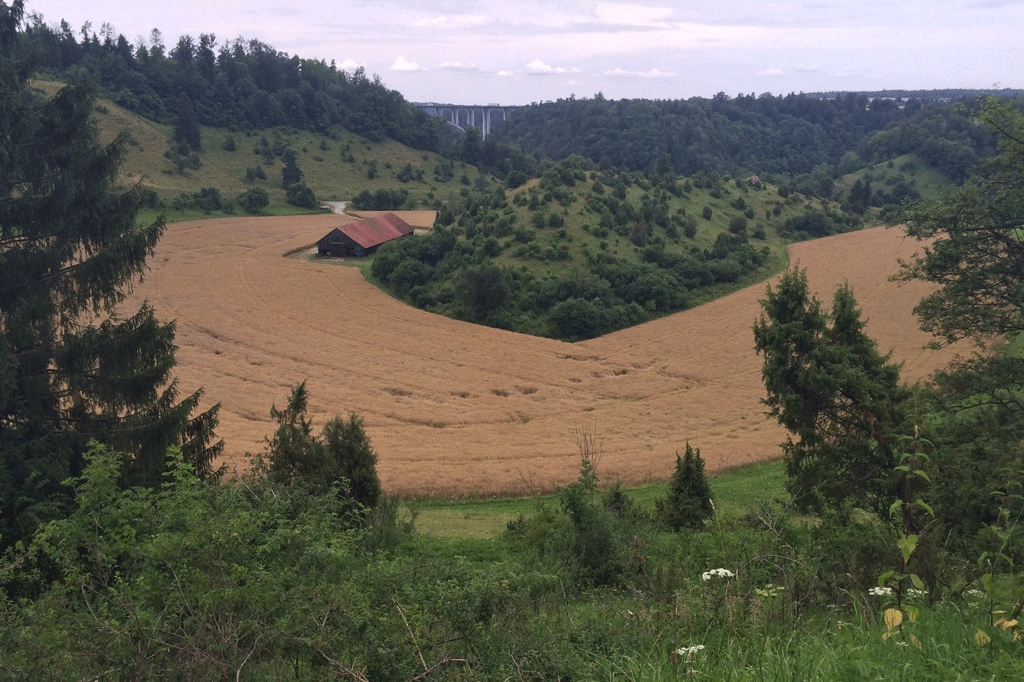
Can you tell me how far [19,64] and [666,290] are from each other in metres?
40.1

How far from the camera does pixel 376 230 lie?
2677 inches

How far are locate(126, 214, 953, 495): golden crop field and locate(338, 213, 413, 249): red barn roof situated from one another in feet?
22.1

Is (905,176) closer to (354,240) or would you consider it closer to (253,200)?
(354,240)

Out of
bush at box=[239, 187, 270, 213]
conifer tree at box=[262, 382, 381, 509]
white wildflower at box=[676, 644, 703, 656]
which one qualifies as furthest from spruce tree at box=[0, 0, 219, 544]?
bush at box=[239, 187, 270, 213]

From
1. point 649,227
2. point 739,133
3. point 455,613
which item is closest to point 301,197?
point 649,227

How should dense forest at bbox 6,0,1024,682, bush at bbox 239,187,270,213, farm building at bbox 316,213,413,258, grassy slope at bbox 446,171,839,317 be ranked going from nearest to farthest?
1. dense forest at bbox 6,0,1024,682
2. grassy slope at bbox 446,171,839,317
3. farm building at bbox 316,213,413,258
4. bush at bbox 239,187,270,213

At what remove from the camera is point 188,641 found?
5.48m

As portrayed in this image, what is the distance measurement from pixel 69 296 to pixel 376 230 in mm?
53286

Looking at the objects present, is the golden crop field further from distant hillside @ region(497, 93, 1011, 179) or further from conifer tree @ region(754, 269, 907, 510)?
distant hillside @ region(497, 93, 1011, 179)

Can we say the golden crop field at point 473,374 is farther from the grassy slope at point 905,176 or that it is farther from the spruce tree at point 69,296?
the grassy slope at point 905,176

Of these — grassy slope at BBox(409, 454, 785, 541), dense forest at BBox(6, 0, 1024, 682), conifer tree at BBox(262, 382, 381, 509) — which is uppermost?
dense forest at BBox(6, 0, 1024, 682)

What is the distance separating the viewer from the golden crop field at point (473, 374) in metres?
25.6

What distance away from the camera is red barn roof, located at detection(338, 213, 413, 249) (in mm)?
64062

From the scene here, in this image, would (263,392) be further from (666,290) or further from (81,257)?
(666,290)
